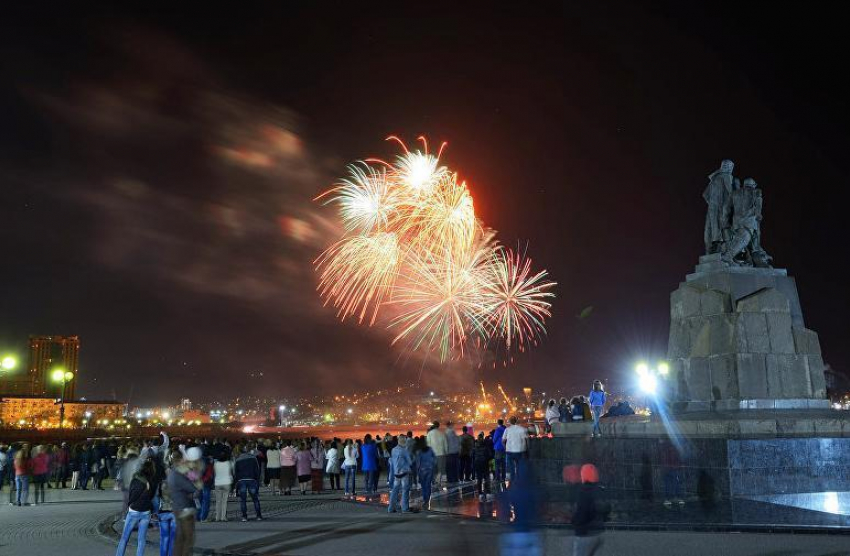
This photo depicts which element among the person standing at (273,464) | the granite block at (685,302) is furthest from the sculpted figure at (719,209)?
the person standing at (273,464)

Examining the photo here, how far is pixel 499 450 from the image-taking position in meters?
18.0

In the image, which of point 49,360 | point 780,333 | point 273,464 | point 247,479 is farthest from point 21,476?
point 49,360

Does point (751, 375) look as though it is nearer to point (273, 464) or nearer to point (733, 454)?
point (733, 454)

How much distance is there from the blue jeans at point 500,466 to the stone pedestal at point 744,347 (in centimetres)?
442

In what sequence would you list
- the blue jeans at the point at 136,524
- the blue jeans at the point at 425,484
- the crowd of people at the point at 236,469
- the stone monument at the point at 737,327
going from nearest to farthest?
the blue jeans at the point at 136,524, the crowd of people at the point at 236,469, the blue jeans at the point at 425,484, the stone monument at the point at 737,327

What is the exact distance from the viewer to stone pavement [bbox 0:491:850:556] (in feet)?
29.8

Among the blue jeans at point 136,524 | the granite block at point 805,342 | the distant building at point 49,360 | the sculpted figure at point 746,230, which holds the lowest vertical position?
the blue jeans at point 136,524

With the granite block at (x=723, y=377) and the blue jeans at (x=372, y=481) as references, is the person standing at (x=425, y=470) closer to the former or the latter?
the blue jeans at (x=372, y=481)

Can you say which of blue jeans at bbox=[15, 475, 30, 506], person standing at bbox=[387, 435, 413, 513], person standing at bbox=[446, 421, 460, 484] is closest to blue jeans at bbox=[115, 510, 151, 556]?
person standing at bbox=[387, 435, 413, 513]

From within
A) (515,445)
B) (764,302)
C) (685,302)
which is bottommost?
(515,445)

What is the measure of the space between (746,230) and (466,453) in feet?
30.5

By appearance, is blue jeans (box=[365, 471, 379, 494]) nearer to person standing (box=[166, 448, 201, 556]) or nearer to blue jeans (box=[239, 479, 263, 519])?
blue jeans (box=[239, 479, 263, 519])

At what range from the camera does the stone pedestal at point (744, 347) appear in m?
15.0

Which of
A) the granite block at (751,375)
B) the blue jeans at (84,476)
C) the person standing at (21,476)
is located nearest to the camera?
A: the granite block at (751,375)
